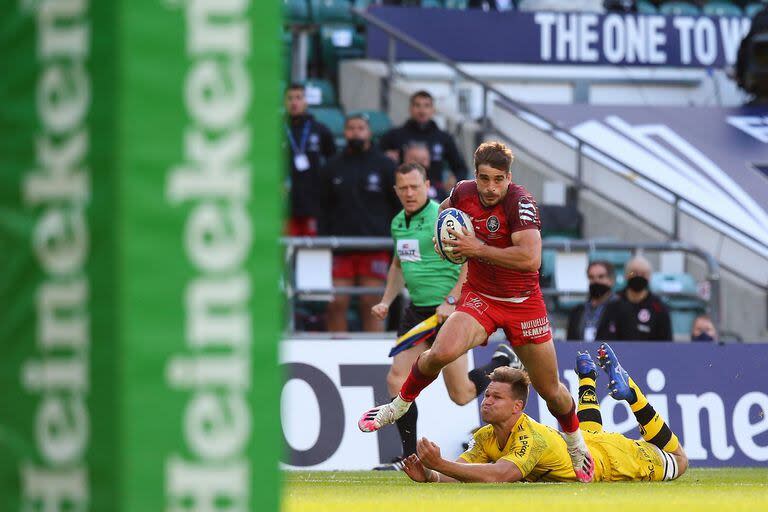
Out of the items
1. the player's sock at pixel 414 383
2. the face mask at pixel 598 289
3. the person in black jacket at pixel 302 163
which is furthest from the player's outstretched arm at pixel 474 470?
the person in black jacket at pixel 302 163

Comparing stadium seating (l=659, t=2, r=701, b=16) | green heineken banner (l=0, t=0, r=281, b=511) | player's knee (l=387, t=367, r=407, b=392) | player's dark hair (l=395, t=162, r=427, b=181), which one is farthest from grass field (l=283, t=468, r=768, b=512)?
stadium seating (l=659, t=2, r=701, b=16)

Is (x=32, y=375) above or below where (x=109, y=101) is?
below

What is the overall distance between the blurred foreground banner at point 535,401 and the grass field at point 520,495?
4.53ft

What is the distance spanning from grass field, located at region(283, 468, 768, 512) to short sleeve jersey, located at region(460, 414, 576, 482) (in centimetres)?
20

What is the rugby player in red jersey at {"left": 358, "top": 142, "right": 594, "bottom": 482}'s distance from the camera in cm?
953

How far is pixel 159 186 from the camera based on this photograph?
11.3 feet

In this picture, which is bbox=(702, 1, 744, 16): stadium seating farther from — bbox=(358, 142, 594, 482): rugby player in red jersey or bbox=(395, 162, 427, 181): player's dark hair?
bbox=(358, 142, 594, 482): rugby player in red jersey

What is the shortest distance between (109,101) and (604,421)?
10561mm

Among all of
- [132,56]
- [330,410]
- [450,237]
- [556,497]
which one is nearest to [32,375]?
[132,56]

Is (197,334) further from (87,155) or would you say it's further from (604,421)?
(604,421)

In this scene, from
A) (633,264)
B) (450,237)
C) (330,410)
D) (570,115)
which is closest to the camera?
(450,237)

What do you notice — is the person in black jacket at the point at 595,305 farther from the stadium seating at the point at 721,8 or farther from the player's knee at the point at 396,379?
the stadium seating at the point at 721,8

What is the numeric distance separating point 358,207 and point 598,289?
8.73 ft

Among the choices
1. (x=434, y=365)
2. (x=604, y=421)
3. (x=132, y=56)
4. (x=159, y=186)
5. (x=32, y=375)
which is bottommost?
(x=604, y=421)
